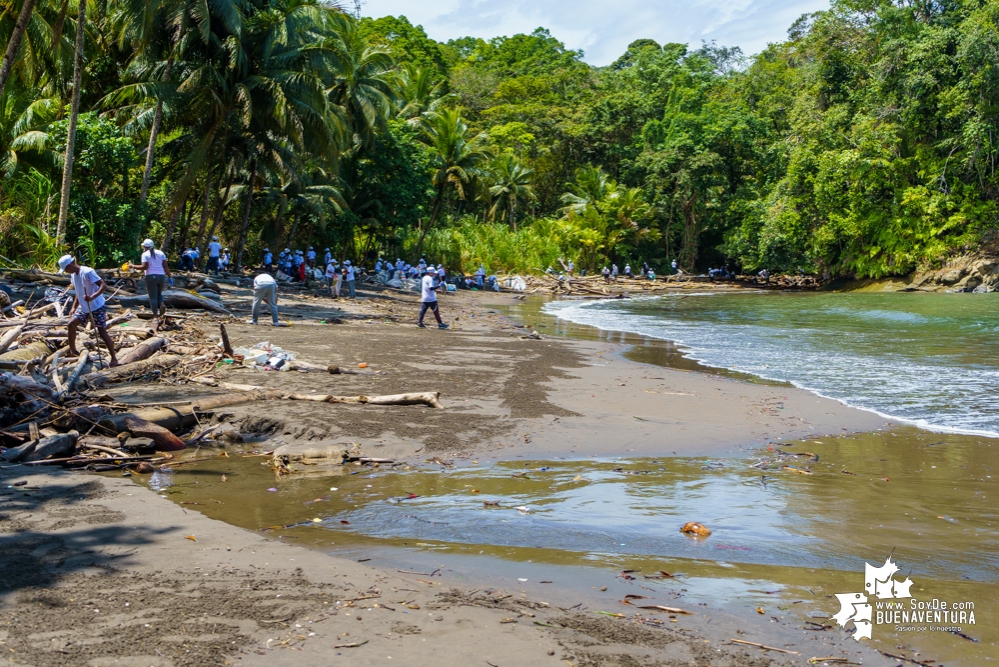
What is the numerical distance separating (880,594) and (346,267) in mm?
25572

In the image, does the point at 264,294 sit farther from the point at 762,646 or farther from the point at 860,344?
the point at 762,646

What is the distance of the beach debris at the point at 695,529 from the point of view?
5.71m

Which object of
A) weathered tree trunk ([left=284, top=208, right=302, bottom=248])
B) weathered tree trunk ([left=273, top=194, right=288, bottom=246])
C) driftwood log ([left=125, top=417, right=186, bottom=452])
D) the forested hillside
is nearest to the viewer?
driftwood log ([left=125, top=417, right=186, bottom=452])

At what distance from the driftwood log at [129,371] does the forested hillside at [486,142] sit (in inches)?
332

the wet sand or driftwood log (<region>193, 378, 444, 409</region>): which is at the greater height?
driftwood log (<region>193, 378, 444, 409</region>)

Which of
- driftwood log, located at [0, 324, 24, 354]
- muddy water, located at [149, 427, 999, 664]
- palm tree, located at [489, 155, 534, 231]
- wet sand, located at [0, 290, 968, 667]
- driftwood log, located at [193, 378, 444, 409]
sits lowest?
muddy water, located at [149, 427, 999, 664]

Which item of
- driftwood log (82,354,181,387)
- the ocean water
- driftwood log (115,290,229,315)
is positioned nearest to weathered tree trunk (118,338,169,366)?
driftwood log (82,354,181,387)

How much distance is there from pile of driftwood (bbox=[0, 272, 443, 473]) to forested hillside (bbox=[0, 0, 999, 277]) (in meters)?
6.97

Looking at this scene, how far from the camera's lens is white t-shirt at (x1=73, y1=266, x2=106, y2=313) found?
10672 mm

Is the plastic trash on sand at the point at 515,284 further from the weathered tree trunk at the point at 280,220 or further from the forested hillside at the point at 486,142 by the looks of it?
the weathered tree trunk at the point at 280,220

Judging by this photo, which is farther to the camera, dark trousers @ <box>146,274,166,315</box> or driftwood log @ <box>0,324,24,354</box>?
dark trousers @ <box>146,274,166,315</box>

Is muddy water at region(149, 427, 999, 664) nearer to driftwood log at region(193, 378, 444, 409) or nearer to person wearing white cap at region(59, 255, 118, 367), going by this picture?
driftwood log at region(193, 378, 444, 409)

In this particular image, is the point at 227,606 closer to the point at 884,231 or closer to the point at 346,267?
the point at 346,267

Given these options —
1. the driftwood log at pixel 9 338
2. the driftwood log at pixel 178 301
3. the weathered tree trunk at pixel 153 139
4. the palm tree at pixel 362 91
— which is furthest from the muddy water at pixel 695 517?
the palm tree at pixel 362 91
